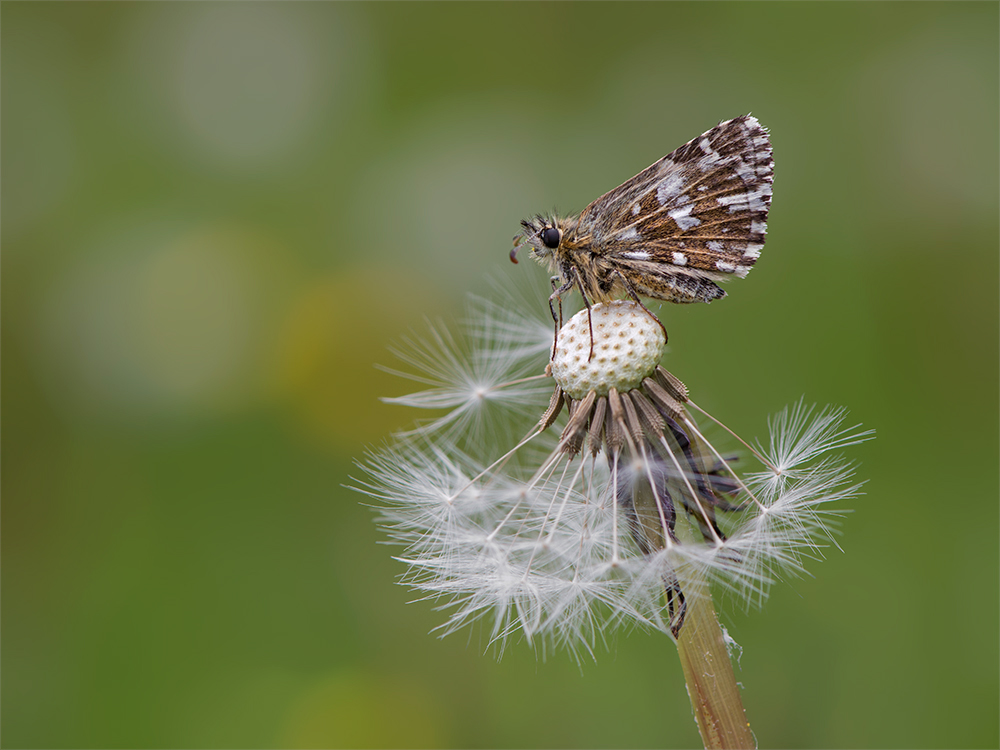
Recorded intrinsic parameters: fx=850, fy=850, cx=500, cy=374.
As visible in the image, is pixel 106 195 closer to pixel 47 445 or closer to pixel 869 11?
pixel 47 445

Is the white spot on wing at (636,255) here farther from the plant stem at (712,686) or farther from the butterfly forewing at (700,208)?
the plant stem at (712,686)

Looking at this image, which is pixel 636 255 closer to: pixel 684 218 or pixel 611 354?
pixel 684 218

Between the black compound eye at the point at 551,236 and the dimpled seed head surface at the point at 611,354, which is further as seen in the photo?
the black compound eye at the point at 551,236

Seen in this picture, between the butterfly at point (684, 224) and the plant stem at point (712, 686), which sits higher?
the butterfly at point (684, 224)

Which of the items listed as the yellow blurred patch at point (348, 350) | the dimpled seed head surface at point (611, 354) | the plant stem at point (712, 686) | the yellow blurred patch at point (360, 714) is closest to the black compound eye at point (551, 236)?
the dimpled seed head surface at point (611, 354)

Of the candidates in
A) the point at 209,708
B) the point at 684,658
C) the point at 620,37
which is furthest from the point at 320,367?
the point at 684,658

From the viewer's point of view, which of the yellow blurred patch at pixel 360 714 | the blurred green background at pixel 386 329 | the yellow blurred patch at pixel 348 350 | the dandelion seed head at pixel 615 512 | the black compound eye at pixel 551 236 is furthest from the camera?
the yellow blurred patch at pixel 348 350

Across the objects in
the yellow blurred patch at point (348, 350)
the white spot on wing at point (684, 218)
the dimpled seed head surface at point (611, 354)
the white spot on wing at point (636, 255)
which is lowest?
the dimpled seed head surface at point (611, 354)

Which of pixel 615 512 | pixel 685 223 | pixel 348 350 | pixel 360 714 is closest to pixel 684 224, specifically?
pixel 685 223
